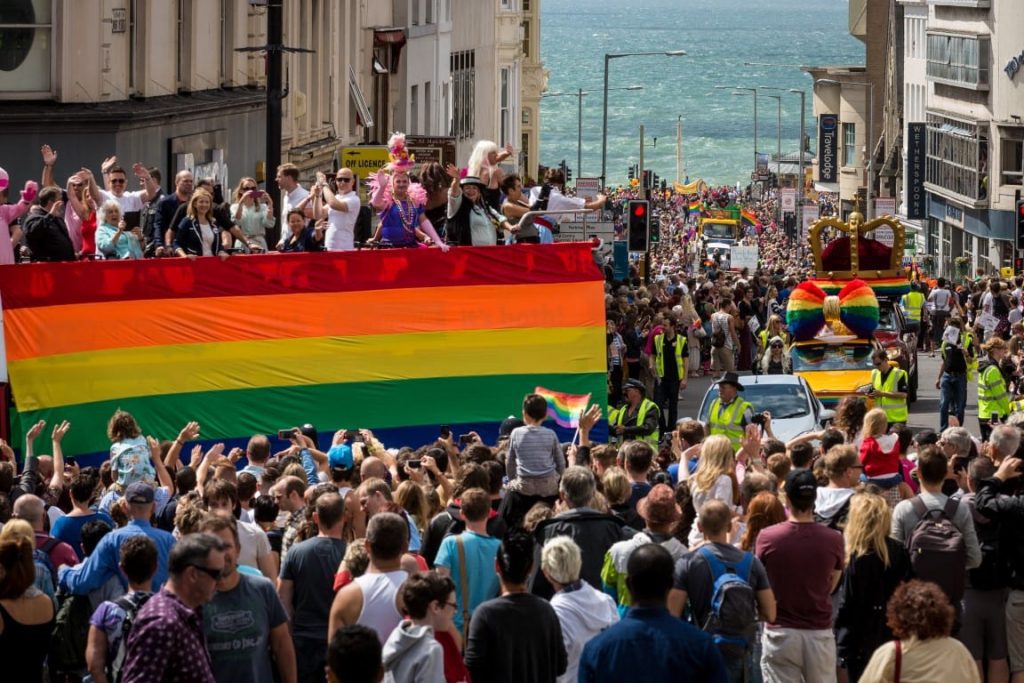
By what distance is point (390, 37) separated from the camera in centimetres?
4756

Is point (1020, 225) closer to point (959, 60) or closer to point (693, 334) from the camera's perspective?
point (693, 334)

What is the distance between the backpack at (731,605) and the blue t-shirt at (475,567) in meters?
1.12

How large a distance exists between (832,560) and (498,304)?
8.08 meters

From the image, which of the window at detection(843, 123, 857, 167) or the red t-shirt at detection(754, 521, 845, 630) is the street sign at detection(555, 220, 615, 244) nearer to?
the red t-shirt at detection(754, 521, 845, 630)

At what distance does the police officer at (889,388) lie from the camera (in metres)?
25.2

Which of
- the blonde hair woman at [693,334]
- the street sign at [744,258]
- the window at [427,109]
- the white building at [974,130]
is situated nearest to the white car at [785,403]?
the blonde hair woman at [693,334]

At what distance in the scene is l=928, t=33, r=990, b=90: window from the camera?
236 feet

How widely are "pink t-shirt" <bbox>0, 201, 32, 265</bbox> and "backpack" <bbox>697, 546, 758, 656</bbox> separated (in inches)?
346

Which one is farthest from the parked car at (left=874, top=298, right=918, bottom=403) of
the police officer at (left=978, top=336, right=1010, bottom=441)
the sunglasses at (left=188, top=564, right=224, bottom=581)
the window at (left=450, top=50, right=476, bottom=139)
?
the window at (left=450, top=50, right=476, bottom=139)

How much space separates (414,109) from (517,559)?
142ft

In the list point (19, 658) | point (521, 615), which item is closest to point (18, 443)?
point (19, 658)

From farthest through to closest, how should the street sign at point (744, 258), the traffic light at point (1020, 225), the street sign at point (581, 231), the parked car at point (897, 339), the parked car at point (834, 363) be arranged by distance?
1. the street sign at point (744, 258)
2. the traffic light at point (1020, 225)
3. the street sign at point (581, 231)
4. the parked car at point (897, 339)
5. the parked car at point (834, 363)

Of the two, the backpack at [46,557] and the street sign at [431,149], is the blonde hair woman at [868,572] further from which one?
the street sign at [431,149]

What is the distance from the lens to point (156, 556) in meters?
9.37
